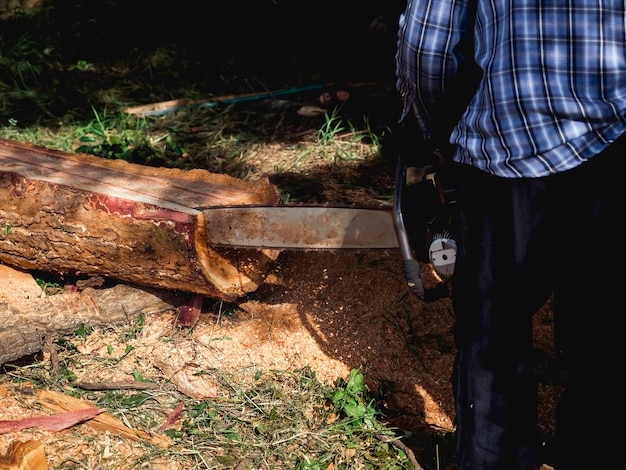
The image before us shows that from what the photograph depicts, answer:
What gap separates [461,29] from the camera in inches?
68.3

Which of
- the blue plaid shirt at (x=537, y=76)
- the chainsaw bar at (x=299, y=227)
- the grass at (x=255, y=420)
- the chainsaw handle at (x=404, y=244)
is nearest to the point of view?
the blue plaid shirt at (x=537, y=76)

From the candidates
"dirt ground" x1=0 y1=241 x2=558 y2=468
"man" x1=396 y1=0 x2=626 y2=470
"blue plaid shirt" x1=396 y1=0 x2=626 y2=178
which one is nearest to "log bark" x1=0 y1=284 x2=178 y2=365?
"dirt ground" x1=0 y1=241 x2=558 y2=468

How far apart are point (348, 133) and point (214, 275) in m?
2.18

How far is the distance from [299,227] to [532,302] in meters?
1.16

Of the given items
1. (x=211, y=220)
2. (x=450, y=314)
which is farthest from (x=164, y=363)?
(x=450, y=314)

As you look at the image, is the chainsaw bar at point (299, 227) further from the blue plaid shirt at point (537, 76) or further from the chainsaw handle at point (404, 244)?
the blue plaid shirt at point (537, 76)

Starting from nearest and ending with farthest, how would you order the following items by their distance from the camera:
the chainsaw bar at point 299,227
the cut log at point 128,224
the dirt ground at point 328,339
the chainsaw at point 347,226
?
the chainsaw at point 347,226 → the chainsaw bar at point 299,227 → the dirt ground at point 328,339 → the cut log at point 128,224

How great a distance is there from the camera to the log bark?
3055 mm

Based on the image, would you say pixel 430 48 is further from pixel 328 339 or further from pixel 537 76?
pixel 328 339

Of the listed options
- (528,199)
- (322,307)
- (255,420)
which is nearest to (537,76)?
(528,199)

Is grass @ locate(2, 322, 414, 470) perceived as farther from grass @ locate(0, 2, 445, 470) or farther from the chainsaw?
the chainsaw

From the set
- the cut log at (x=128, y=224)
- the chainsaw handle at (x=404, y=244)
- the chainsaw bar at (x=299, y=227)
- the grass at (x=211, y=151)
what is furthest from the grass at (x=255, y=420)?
the chainsaw handle at (x=404, y=244)

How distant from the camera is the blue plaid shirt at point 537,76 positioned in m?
1.53

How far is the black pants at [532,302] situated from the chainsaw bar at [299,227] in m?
0.79
